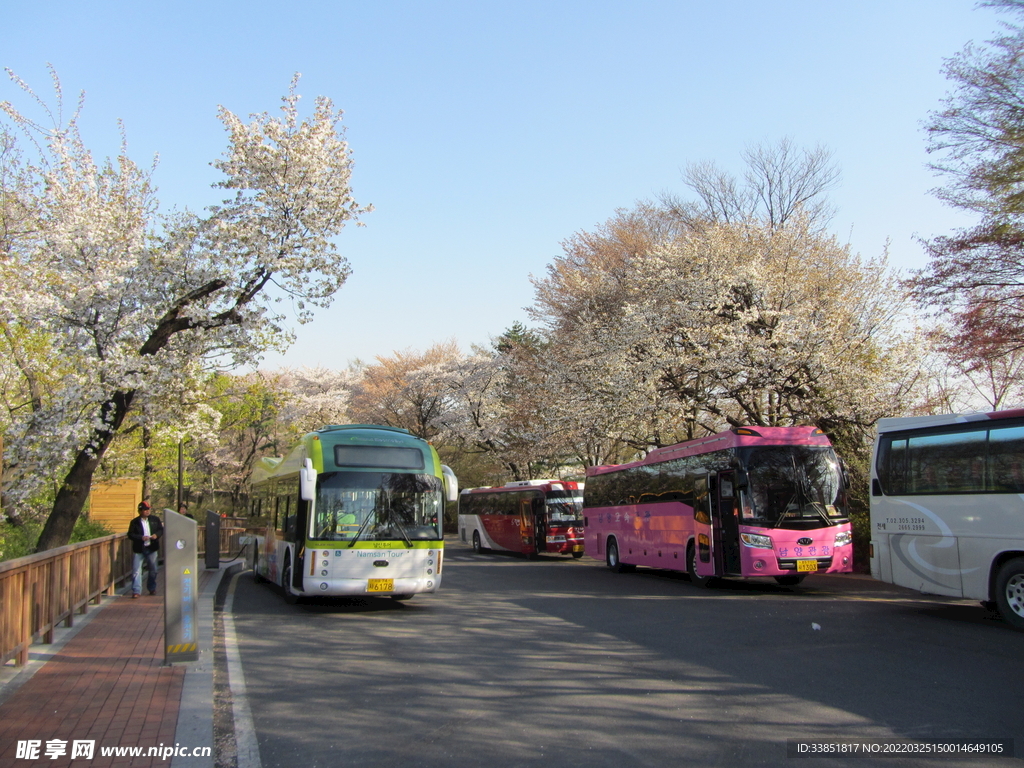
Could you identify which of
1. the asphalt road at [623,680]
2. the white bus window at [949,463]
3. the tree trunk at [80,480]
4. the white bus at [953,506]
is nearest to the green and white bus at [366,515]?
the asphalt road at [623,680]

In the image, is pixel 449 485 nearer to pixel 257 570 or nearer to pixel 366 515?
pixel 366 515

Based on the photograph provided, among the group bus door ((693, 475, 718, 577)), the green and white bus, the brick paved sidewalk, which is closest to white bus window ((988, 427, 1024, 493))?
bus door ((693, 475, 718, 577))

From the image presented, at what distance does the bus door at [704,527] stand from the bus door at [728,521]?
0.20 m

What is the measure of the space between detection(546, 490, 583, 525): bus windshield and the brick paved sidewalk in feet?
60.4

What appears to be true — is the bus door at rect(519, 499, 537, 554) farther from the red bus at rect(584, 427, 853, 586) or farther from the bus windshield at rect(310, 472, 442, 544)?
the bus windshield at rect(310, 472, 442, 544)

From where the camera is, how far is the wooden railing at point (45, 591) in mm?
7586

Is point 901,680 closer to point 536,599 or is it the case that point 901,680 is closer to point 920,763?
point 920,763

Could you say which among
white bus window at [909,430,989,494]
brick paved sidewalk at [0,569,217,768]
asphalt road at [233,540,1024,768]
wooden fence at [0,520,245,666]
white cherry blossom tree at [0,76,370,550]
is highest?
white cherry blossom tree at [0,76,370,550]

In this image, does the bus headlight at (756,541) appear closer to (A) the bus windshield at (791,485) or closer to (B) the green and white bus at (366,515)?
(A) the bus windshield at (791,485)

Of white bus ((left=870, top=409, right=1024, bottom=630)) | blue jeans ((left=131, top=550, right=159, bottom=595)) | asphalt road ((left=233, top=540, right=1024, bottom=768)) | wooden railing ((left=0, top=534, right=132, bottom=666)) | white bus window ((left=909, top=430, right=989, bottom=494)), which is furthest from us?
blue jeans ((left=131, top=550, right=159, bottom=595))

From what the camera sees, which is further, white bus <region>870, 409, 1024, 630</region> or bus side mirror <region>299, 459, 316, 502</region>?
bus side mirror <region>299, 459, 316, 502</region>

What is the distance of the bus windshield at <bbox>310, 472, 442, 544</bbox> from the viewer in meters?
12.8

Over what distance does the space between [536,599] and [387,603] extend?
8.92 feet

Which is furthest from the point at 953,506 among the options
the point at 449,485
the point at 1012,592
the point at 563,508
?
the point at 563,508
